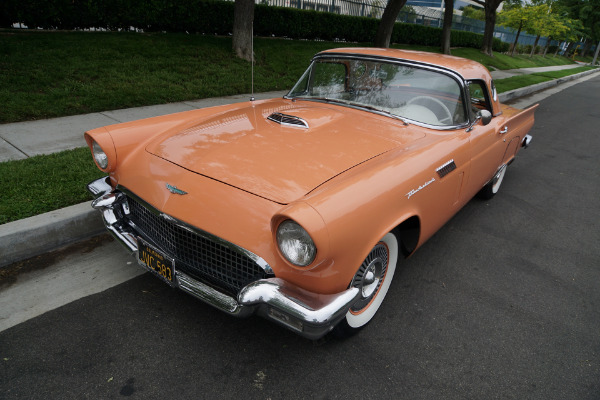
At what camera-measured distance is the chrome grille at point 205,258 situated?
79.9 inches

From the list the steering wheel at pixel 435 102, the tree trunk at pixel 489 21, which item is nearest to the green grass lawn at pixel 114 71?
the steering wheel at pixel 435 102

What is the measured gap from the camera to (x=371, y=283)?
90.0 inches

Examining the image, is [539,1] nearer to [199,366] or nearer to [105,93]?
[105,93]

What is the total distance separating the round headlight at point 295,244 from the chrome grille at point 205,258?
21cm

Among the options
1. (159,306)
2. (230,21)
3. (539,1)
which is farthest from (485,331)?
(539,1)

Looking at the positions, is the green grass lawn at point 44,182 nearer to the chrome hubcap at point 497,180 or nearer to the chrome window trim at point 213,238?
the chrome window trim at point 213,238

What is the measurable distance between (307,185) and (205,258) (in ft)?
2.19

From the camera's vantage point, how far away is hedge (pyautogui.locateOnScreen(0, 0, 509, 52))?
786 centimetres

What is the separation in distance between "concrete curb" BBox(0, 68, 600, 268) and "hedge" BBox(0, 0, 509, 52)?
22.6 feet

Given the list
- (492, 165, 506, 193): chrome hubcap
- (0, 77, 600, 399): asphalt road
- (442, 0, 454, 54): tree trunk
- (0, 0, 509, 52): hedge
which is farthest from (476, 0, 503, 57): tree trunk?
(0, 77, 600, 399): asphalt road

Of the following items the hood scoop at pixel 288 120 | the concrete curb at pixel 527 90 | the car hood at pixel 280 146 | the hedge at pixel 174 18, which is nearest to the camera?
the car hood at pixel 280 146

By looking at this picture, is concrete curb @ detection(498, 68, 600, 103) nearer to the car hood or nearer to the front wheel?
the car hood

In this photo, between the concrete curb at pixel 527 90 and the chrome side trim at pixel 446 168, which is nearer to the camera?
the chrome side trim at pixel 446 168

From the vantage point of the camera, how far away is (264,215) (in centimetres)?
196
